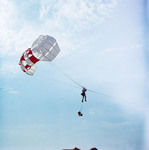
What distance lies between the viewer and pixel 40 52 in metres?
26.1

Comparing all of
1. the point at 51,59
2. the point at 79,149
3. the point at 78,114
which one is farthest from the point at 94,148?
the point at 51,59

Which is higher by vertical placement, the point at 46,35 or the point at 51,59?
the point at 46,35

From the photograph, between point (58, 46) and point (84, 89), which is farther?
point (58, 46)

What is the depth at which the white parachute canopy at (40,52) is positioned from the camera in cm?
2611

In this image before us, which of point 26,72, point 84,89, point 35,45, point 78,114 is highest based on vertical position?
point 35,45

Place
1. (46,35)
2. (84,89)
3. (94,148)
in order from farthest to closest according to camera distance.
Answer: (94,148) → (46,35) → (84,89)

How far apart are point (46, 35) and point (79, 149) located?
27419 mm

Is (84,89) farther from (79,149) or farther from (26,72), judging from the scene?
(79,149)

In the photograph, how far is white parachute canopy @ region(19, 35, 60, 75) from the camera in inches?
1028

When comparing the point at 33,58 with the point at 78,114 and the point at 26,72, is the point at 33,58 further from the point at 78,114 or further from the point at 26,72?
the point at 78,114

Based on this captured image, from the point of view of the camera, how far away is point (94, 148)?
A: 1834 inches

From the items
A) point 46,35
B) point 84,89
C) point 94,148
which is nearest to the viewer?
point 84,89

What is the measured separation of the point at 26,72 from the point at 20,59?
1657 mm

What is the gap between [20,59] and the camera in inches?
1085
